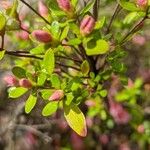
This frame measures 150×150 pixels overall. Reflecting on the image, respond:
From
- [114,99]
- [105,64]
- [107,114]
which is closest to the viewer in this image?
[105,64]

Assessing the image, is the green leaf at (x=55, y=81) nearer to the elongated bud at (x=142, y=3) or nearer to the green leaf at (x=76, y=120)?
the green leaf at (x=76, y=120)

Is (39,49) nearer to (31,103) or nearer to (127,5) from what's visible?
(31,103)

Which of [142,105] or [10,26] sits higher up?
[10,26]

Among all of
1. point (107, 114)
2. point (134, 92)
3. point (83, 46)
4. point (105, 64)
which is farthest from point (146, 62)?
point (83, 46)

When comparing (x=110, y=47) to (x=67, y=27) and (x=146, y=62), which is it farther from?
(x=146, y=62)

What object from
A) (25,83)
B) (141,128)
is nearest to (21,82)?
(25,83)

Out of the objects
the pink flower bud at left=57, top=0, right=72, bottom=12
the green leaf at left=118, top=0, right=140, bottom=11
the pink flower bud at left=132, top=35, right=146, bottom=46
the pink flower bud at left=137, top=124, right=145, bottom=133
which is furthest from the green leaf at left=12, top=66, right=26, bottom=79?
the pink flower bud at left=132, top=35, right=146, bottom=46
